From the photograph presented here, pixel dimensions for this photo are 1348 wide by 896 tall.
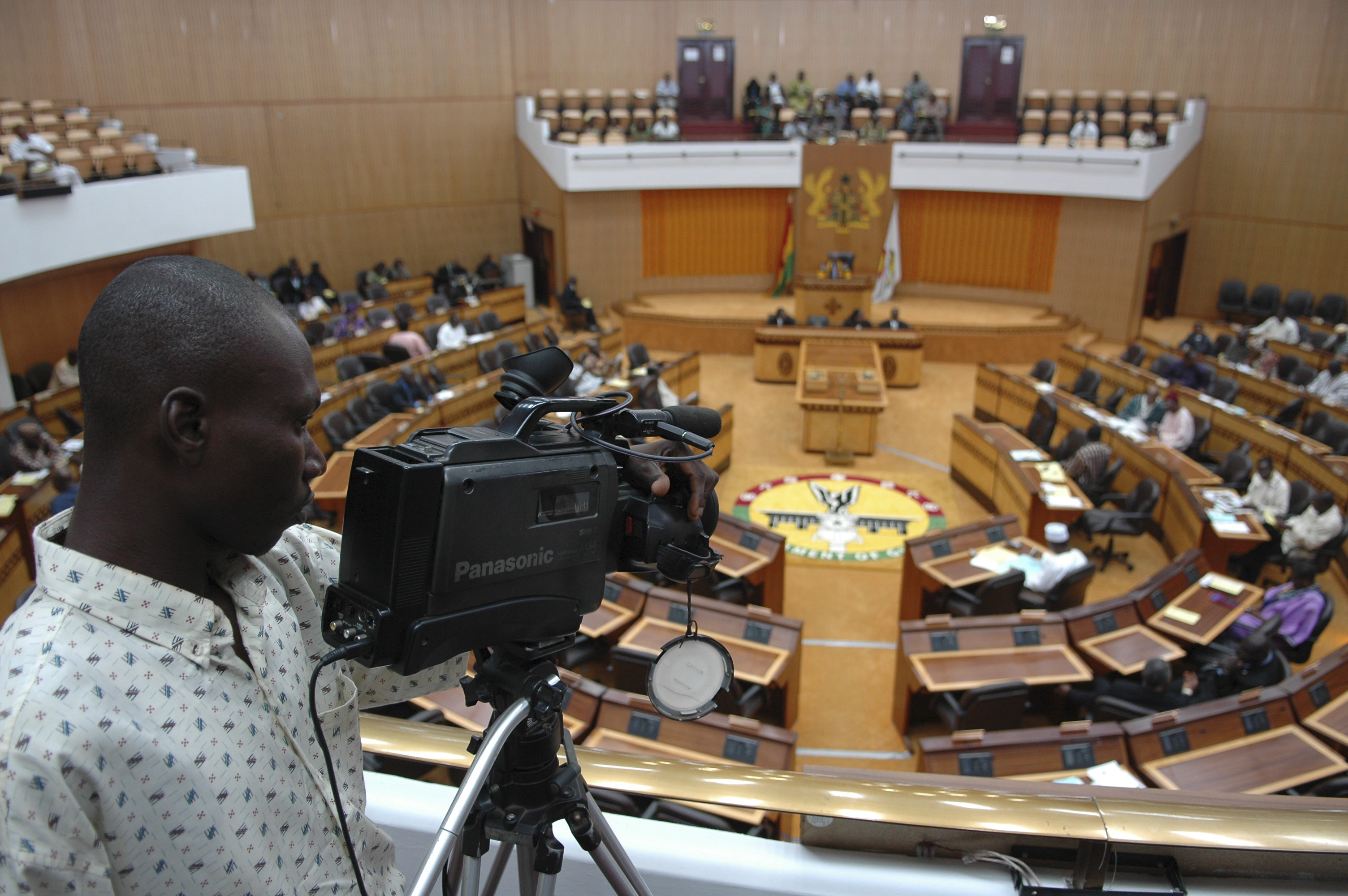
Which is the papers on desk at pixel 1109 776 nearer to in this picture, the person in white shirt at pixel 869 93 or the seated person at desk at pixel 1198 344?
the seated person at desk at pixel 1198 344

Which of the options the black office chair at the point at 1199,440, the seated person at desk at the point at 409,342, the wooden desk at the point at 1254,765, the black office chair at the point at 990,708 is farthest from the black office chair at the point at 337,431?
the black office chair at the point at 1199,440

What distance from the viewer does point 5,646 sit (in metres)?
0.81

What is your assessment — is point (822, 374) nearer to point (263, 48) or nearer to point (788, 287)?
point (788, 287)

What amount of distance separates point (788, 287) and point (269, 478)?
16.9 metres

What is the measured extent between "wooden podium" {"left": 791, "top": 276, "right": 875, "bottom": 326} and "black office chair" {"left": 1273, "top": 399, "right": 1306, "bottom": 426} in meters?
6.12

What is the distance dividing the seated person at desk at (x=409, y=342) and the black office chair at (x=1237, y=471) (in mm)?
9137

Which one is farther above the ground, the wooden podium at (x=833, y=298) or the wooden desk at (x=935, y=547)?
the wooden podium at (x=833, y=298)

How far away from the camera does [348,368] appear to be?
10703mm

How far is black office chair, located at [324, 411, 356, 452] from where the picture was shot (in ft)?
28.8

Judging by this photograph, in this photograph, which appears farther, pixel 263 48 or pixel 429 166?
pixel 429 166

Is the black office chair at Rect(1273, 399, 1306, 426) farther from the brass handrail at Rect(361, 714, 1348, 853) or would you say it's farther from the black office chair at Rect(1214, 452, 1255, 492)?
the brass handrail at Rect(361, 714, 1348, 853)

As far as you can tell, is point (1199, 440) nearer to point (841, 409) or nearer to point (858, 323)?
point (841, 409)

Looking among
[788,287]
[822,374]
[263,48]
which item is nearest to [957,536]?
[822,374]

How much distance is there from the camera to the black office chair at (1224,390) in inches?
398
